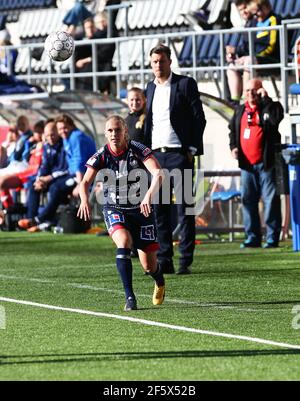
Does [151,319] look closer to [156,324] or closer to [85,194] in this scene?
[156,324]

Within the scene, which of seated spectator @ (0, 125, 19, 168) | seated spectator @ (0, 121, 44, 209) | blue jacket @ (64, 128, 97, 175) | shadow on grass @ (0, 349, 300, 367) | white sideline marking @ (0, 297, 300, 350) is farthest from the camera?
seated spectator @ (0, 125, 19, 168)

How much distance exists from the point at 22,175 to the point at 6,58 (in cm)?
478

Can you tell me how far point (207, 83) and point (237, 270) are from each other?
10.2 metres

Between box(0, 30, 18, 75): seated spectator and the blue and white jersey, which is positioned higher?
box(0, 30, 18, 75): seated spectator

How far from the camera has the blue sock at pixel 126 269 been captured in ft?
40.7

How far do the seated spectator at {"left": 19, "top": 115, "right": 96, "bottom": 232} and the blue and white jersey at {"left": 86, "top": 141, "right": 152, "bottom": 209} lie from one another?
9780 millimetres

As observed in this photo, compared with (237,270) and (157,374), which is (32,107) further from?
(157,374)

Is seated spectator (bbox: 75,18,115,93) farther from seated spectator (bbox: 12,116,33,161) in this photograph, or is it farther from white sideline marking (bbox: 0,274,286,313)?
white sideline marking (bbox: 0,274,286,313)

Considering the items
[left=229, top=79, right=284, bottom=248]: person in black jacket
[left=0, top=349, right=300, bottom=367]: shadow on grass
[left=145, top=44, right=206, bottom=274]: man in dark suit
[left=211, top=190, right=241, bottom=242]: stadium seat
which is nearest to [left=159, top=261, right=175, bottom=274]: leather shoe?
[left=145, top=44, right=206, bottom=274]: man in dark suit

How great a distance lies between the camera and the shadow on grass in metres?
9.52

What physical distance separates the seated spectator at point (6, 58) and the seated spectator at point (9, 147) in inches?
85.6

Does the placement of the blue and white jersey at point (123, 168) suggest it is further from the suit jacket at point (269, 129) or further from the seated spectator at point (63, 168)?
the seated spectator at point (63, 168)

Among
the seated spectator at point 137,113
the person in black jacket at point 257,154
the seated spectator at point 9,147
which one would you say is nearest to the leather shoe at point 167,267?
the seated spectator at point 137,113
